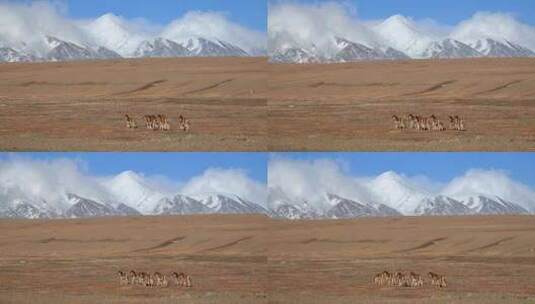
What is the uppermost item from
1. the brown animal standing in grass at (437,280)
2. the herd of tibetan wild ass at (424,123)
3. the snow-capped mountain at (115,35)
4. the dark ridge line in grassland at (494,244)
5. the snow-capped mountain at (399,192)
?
the snow-capped mountain at (115,35)

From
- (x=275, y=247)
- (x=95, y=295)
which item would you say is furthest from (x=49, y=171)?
(x=275, y=247)

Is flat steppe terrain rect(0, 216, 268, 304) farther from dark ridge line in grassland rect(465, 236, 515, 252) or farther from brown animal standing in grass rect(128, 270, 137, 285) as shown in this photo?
dark ridge line in grassland rect(465, 236, 515, 252)

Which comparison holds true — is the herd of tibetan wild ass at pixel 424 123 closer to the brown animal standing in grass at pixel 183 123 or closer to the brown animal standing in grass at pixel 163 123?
the brown animal standing in grass at pixel 183 123

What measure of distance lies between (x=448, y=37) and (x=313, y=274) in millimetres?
1722

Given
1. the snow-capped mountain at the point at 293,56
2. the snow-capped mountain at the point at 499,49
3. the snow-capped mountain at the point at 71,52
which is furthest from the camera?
the snow-capped mountain at the point at 71,52

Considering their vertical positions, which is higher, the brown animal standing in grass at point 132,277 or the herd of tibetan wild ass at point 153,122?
the herd of tibetan wild ass at point 153,122

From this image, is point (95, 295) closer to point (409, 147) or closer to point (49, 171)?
point (49, 171)

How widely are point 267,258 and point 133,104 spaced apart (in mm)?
1310

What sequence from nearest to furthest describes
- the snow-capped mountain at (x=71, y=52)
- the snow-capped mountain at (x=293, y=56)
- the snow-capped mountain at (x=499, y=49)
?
the snow-capped mountain at (x=499, y=49) → the snow-capped mountain at (x=293, y=56) → the snow-capped mountain at (x=71, y=52)

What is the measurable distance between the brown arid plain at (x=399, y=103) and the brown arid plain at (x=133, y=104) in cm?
20

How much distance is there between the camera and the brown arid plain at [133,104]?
6.00m

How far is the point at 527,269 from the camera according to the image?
5.87 metres

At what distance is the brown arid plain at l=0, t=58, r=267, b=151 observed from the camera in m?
6.00

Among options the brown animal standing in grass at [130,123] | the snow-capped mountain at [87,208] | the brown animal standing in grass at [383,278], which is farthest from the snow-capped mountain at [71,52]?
the brown animal standing in grass at [383,278]
